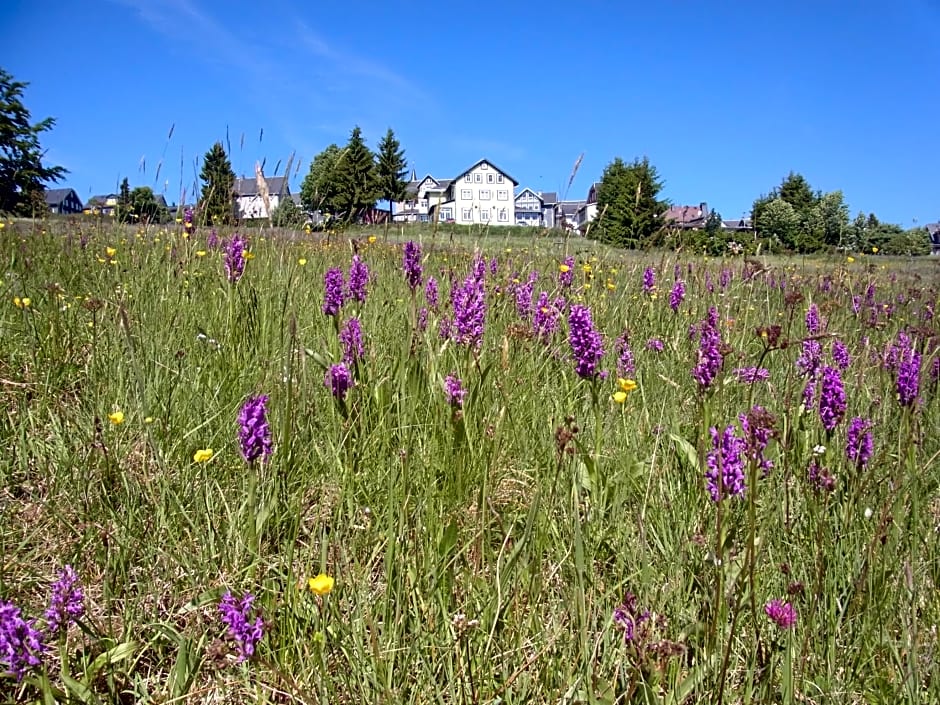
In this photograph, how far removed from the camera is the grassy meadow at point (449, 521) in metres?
1.12

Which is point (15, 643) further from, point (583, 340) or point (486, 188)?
point (486, 188)

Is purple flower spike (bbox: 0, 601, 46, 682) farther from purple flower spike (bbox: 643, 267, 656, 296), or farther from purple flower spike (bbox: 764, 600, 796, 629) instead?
purple flower spike (bbox: 643, 267, 656, 296)

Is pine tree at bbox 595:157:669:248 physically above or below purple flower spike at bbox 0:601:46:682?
above

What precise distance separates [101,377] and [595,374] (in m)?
1.62

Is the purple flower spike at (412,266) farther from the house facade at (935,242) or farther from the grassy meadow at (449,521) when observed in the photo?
the house facade at (935,242)

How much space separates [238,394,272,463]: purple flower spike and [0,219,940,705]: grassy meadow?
45 millimetres

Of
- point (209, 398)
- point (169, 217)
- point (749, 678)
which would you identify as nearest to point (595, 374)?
point (749, 678)

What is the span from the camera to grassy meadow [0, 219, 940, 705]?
1.12 m

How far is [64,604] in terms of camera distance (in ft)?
3.58

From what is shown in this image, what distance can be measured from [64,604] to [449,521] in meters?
0.75

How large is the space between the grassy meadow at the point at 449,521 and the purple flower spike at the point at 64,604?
2cm

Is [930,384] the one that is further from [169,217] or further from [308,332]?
[169,217]

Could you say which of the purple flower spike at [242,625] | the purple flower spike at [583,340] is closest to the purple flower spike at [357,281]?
the purple flower spike at [583,340]

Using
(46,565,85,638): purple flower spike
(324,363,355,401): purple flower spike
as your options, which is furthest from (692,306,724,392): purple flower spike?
(46,565,85,638): purple flower spike
